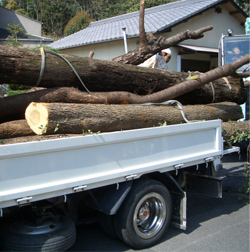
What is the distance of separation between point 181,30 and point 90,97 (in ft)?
38.2

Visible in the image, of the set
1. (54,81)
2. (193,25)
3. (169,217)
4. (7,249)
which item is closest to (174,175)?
(169,217)

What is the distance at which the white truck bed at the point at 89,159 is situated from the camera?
3.09 m

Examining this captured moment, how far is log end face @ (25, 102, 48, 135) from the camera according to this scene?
3852 mm

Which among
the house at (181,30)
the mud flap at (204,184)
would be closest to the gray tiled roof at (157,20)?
the house at (181,30)

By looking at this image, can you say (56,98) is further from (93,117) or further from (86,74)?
(93,117)

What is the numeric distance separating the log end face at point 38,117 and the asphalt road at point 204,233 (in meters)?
1.59

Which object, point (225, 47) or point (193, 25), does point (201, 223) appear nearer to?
point (225, 47)

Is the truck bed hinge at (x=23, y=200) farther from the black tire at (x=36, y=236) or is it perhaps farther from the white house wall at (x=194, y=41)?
the white house wall at (x=194, y=41)

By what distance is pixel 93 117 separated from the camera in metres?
4.25

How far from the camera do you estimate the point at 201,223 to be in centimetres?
531

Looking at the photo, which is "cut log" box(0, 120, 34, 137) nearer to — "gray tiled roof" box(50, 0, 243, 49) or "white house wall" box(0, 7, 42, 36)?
"gray tiled roof" box(50, 0, 243, 49)

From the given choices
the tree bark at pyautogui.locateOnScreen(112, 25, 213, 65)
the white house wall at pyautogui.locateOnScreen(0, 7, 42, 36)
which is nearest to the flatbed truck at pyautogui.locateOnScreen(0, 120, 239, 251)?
the tree bark at pyautogui.locateOnScreen(112, 25, 213, 65)

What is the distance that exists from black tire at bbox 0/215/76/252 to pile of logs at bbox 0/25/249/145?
3.34 ft

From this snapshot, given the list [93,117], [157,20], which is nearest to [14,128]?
[93,117]
